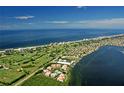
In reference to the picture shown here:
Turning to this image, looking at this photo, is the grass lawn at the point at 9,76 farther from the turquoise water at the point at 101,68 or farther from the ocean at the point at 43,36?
the turquoise water at the point at 101,68

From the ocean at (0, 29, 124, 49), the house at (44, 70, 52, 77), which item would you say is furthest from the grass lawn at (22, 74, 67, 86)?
the ocean at (0, 29, 124, 49)

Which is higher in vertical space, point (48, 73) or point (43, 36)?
point (43, 36)

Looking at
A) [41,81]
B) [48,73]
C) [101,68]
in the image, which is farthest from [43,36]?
[101,68]

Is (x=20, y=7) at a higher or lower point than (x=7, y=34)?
higher

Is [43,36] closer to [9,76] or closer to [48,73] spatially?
[48,73]
